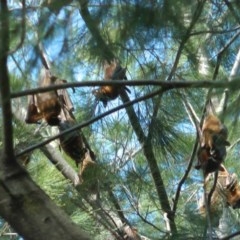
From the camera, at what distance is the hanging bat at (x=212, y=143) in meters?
2.39

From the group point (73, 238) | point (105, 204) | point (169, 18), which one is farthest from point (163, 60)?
point (73, 238)

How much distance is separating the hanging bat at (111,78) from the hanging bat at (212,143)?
0.33 meters

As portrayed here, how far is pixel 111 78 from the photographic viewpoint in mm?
2689

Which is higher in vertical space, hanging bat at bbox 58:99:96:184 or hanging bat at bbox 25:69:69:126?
hanging bat at bbox 25:69:69:126

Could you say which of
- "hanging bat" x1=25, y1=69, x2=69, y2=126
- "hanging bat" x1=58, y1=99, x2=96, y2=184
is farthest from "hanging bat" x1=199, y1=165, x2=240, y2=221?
"hanging bat" x1=25, y1=69, x2=69, y2=126

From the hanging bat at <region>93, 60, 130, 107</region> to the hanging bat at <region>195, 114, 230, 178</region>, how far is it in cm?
33

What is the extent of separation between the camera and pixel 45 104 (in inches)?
103

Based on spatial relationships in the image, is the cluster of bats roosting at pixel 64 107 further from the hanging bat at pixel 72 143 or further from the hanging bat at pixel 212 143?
the hanging bat at pixel 212 143

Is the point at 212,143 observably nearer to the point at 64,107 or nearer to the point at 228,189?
the point at 64,107

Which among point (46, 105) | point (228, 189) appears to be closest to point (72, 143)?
point (46, 105)

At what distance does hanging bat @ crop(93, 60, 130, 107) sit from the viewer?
2.69 m

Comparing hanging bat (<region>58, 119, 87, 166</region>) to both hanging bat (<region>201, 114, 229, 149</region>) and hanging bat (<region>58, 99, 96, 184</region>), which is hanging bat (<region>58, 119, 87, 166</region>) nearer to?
hanging bat (<region>58, 99, 96, 184</region>)

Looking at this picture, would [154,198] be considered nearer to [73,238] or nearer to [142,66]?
[142,66]

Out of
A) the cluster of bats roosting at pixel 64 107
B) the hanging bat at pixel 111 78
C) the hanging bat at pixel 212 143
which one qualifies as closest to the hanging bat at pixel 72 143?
the cluster of bats roosting at pixel 64 107
